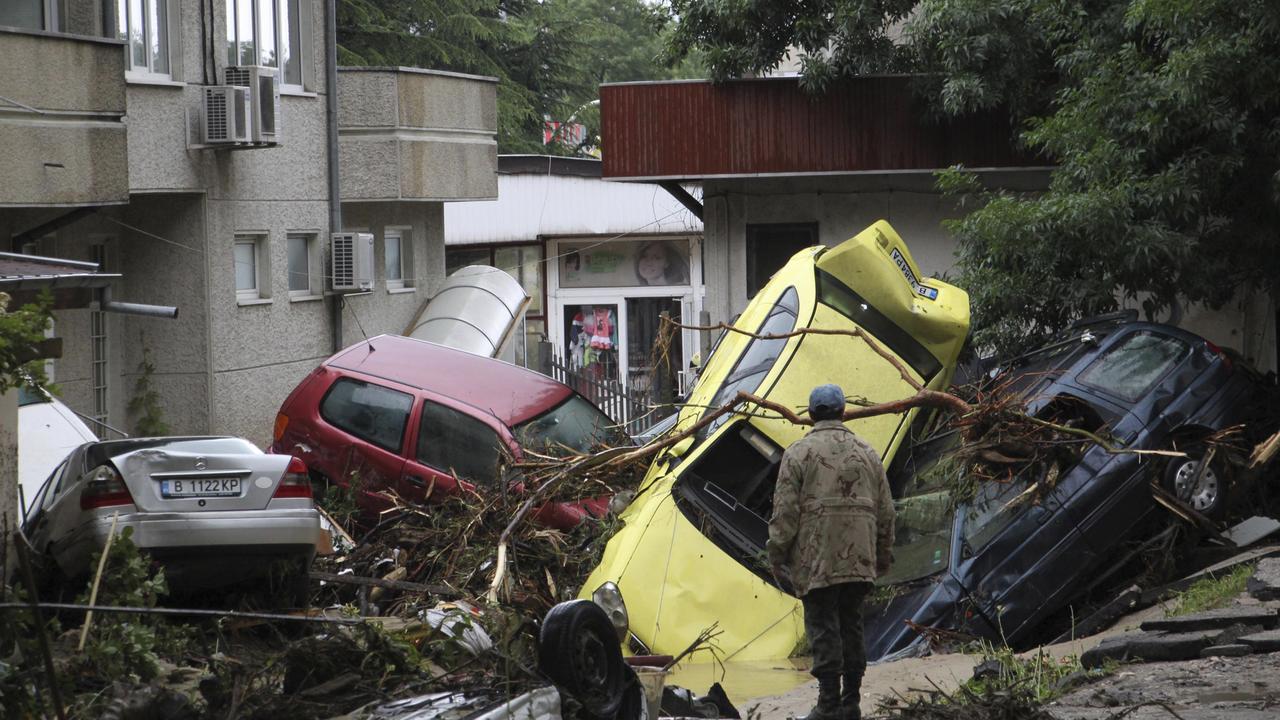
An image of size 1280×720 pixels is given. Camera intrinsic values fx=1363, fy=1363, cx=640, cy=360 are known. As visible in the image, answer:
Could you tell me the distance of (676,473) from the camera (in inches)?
367

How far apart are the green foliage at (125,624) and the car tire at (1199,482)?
647cm

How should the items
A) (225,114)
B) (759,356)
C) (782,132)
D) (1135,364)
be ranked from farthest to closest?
(782,132), (225,114), (759,356), (1135,364)

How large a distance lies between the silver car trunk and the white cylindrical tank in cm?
1179

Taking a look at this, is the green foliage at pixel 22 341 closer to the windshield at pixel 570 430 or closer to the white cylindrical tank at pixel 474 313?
the windshield at pixel 570 430

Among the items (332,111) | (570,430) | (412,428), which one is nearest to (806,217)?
(332,111)

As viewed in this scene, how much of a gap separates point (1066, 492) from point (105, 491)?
19.0ft

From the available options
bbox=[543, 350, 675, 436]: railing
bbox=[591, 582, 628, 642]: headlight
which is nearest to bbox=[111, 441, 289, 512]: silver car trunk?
bbox=[591, 582, 628, 642]: headlight

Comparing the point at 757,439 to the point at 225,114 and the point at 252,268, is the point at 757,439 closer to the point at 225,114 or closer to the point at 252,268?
the point at 225,114

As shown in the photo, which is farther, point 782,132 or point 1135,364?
point 782,132

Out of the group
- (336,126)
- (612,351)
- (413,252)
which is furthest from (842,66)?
(612,351)

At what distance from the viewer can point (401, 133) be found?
776 inches

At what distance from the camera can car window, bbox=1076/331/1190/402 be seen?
32.6 feet

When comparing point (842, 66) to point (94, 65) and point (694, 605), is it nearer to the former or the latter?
point (94, 65)

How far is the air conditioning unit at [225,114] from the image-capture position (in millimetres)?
15766
